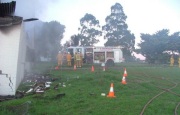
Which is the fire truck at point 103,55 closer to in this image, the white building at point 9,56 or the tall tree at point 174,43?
the tall tree at point 174,43

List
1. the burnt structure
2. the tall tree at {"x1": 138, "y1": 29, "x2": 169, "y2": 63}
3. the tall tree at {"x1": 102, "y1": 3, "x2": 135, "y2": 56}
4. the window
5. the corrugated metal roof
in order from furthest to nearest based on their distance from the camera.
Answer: the tall tree at {"x1": 102, "y1": 3, "x2": 135, "y2": 56} → the tall tree at {"x1": 138, "y1": 29, "x2": 169, "y2": 63} → the window → the burnt structure → the corrugated metal roof

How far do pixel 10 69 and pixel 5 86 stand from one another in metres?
0.76

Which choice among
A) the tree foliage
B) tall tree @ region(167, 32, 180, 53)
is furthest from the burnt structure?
tall tree @ region(167, 32, 180, 53)

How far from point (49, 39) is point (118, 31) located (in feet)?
59.7

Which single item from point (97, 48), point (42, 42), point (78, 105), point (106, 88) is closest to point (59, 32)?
point (42, 42)

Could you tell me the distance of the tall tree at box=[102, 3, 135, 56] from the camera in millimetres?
55625

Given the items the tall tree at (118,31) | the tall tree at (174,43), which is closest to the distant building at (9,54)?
the tall tree at (174,43)

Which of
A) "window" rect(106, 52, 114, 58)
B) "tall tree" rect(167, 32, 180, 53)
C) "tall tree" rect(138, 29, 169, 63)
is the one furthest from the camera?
"tall tree" rect(167, 32, 180, 53)

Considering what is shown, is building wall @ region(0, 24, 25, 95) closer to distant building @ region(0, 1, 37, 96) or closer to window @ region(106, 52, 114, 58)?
distant building @ region(0, 1, 37, 96)

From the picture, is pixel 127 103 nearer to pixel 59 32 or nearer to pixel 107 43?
pixel 59 32

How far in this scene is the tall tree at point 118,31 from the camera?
182 feet

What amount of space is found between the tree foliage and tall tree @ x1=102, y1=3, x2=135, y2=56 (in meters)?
10.7

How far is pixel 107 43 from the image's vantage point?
56250mm

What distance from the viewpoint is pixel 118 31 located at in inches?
2208
